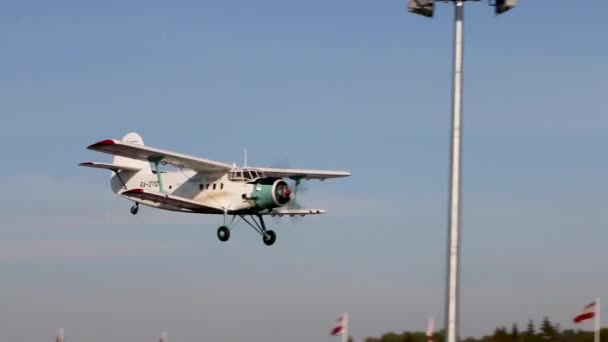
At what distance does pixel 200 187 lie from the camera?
53219 mm

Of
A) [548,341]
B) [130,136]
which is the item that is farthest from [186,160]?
[548,341]

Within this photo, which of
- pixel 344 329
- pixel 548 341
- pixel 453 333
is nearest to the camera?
pixel 453 333

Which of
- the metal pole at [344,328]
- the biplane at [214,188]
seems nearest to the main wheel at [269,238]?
A: the biplane at [214,188]

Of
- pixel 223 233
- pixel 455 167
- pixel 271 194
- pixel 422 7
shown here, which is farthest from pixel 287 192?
pixel 455 167

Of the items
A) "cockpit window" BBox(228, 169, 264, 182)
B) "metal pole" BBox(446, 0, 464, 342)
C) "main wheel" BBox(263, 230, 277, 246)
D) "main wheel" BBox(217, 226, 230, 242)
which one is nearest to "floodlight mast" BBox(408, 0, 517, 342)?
"metal pole" BBox(446, 0, 464, 342)

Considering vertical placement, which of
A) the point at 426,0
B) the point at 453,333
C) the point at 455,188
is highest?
the point at 426,0

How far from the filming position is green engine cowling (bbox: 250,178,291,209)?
5028 centimetres

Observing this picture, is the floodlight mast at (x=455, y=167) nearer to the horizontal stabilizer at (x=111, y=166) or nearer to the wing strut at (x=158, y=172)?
the wing strut at (x=158, y=172)

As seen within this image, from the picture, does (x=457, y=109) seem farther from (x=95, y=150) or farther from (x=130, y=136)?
(x=130, y=136)

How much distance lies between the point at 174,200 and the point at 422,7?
19591 millimetres

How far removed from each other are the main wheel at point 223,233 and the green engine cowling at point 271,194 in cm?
187

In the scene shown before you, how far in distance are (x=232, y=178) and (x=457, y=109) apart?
783 inches

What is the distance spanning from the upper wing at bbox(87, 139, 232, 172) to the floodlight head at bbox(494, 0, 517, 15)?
2003cm

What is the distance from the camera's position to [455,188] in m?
33.2
